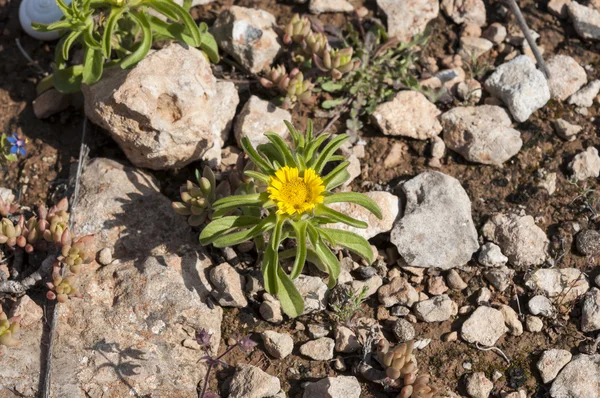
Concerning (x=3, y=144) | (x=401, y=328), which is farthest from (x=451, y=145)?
(x=3, y=144)

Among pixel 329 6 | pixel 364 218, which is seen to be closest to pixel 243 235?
pixel 364 218

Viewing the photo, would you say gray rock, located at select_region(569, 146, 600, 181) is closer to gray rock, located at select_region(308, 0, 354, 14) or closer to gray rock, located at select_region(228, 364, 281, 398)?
gray rock, located at select_region(308, 0, 354, 14)

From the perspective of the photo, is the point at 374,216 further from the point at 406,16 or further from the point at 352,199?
the point at 406,16

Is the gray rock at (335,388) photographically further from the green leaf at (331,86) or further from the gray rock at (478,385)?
the green leaf at (331,86)

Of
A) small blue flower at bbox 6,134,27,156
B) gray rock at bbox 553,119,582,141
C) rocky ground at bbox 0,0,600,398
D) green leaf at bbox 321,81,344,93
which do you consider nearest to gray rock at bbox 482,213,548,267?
rocky ground at bbox 0,0,600,398

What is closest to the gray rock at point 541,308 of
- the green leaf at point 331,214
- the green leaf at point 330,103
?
the green leaf at point 331,214

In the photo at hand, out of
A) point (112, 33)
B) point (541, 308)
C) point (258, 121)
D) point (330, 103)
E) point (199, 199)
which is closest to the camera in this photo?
point (541, 308)
